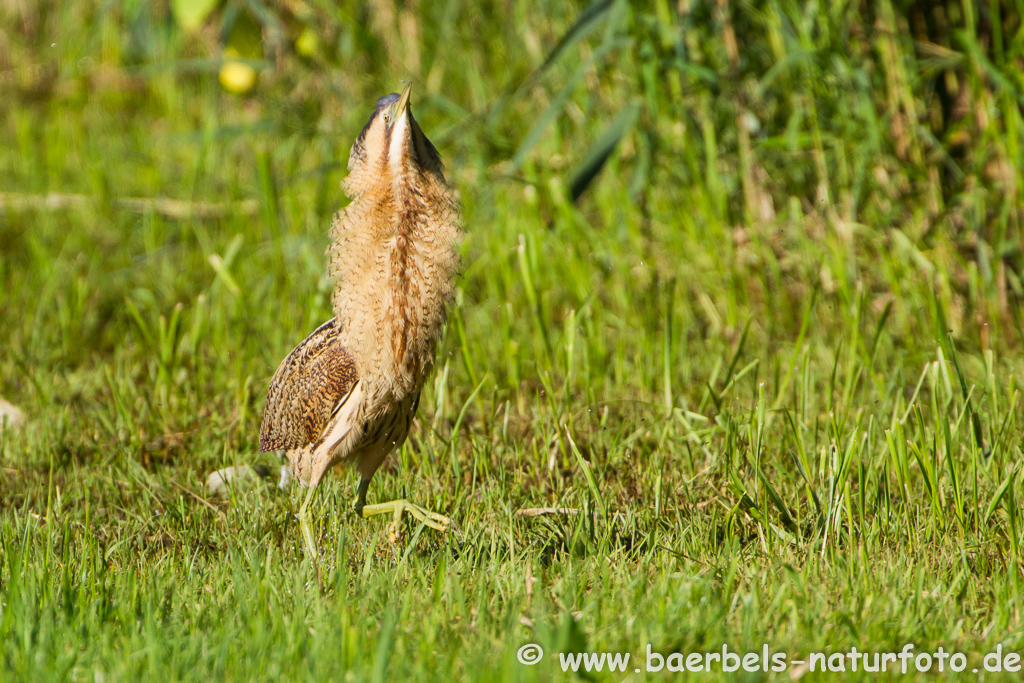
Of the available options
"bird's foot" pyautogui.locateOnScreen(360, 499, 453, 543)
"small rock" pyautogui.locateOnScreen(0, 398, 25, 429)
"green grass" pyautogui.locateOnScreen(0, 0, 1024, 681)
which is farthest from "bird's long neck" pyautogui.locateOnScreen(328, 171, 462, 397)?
"small rock" pyautogui.locateOnScreen(0, 398, 25, 429)

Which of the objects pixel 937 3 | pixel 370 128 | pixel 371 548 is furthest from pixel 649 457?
pixel 937 3

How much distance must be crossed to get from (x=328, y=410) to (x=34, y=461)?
1243mm

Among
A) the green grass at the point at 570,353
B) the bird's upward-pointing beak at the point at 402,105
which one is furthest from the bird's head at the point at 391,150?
the green grass at the point at 570,353

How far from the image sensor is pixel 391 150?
307 centimetres

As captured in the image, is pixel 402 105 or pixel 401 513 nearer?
pixel 402 105

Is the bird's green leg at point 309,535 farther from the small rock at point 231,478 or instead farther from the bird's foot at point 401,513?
the small rock at point 231,478

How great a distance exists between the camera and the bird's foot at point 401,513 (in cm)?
306

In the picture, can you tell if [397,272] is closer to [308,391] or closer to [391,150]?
[391,150]

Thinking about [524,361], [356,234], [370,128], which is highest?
[370,128]

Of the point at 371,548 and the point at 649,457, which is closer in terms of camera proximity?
the point at 371,548

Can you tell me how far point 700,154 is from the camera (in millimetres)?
5340

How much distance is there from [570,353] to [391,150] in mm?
1170

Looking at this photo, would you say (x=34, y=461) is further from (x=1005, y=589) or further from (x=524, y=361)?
(x=1005, y=589)

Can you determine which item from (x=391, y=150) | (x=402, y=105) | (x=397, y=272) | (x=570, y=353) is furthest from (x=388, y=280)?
(x=570, y=353)
